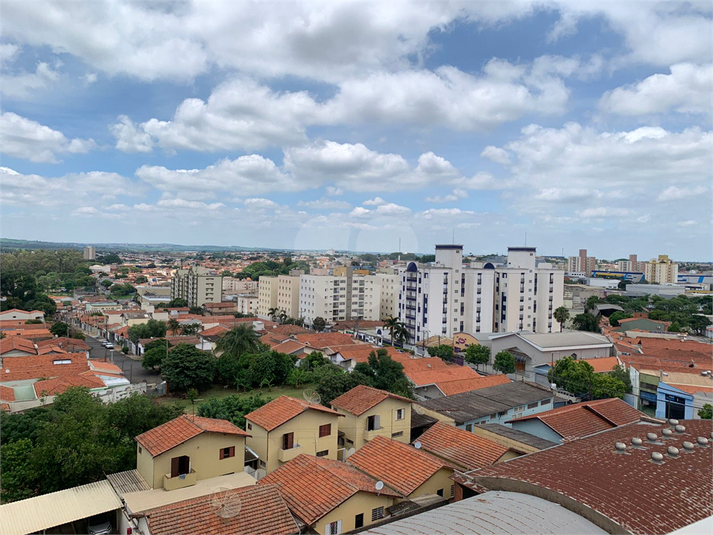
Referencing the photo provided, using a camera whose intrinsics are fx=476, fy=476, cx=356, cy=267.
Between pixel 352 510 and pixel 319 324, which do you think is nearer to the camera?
pixel 352 510

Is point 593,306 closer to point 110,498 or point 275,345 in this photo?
point 275,345

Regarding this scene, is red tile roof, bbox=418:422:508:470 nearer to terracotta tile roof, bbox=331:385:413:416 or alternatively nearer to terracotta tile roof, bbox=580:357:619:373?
terracotta tile roof, bbox=331:385:413:416

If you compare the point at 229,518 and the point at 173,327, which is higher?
the point at 229,518

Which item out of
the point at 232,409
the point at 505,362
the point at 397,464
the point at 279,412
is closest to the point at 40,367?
the point at 232,409

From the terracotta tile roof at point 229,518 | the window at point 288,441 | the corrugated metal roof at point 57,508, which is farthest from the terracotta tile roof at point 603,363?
the corrugated metal roof at point 57,508

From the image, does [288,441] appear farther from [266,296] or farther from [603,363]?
[266,296]

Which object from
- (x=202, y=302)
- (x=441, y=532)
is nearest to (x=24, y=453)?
(x=441, y=532)
